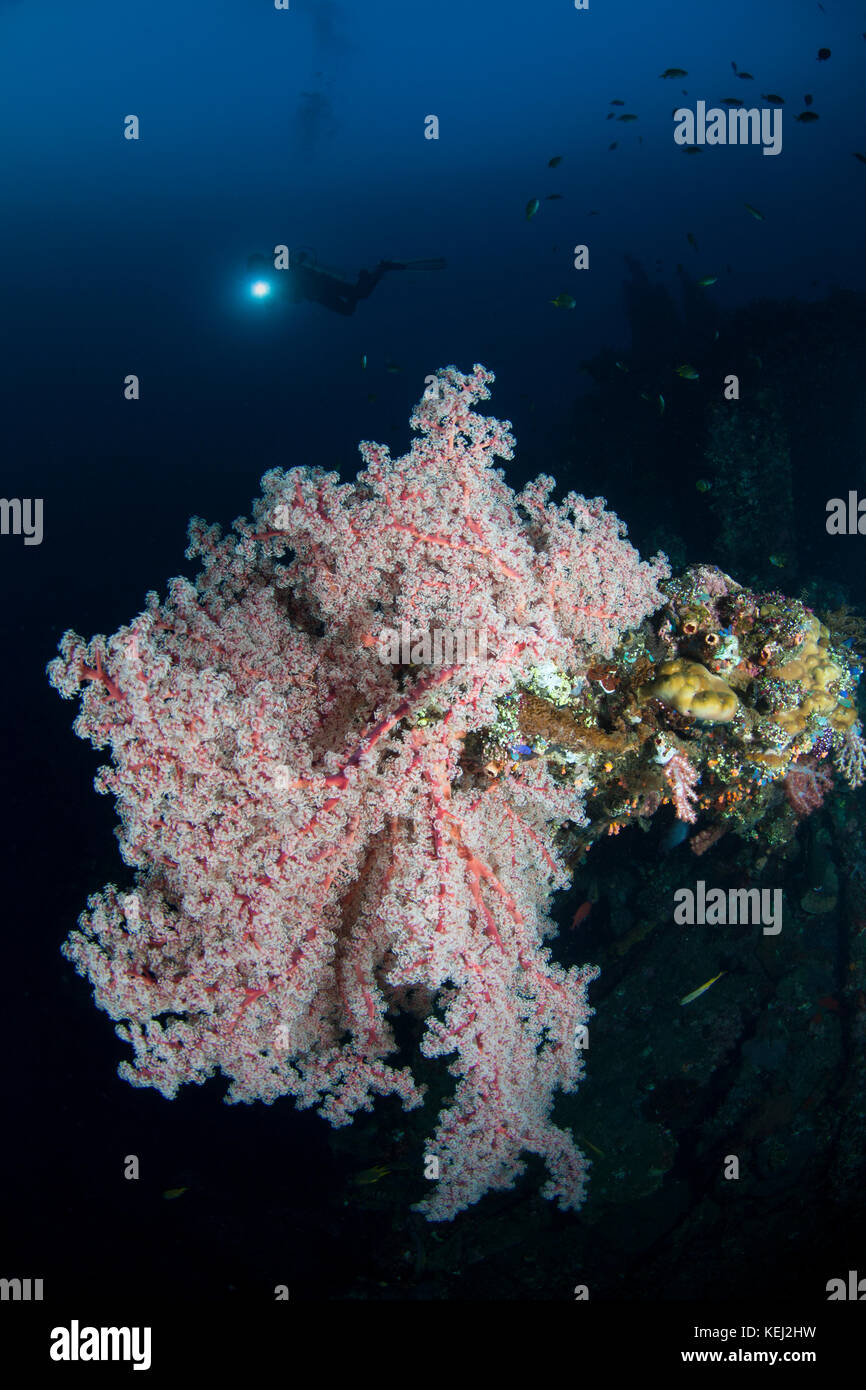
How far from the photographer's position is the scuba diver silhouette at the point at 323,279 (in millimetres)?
17016

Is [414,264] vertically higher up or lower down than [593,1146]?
higher up

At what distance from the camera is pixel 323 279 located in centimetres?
1919

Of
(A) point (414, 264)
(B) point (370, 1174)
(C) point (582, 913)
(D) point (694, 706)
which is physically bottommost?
(B) point (370, 1174)

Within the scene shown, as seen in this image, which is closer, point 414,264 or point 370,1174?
point 370,1174

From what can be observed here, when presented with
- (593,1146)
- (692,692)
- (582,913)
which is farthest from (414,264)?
(593,1146)

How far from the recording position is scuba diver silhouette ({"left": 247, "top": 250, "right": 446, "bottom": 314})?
670 inches

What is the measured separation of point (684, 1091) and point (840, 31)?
309ft

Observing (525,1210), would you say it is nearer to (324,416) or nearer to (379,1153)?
A: (379,1153)

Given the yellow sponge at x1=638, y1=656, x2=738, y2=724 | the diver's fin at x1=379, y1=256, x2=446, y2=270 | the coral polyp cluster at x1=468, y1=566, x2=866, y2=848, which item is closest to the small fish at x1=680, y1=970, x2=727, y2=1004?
the coral polyp cluster at x1=468, y1=566, x2=866, y2=848

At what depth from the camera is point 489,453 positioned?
11.6 ft

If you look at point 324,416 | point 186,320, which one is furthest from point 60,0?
point 324,416

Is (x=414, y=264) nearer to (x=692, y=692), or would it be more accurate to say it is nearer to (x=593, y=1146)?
(x=692, y=692)
